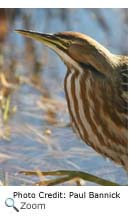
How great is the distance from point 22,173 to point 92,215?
0.99ft

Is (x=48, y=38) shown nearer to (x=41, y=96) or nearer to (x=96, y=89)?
(x=96, y=89)

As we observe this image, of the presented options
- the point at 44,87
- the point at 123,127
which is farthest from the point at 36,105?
the point at 123,127

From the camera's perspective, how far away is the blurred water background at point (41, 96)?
2.70 meters

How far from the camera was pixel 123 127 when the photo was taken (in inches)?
92.2

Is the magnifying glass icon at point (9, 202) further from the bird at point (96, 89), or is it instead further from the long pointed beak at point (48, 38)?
the long pointed beak at point (48, 38)

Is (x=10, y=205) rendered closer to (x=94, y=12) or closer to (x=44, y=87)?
(x=44, y=87)

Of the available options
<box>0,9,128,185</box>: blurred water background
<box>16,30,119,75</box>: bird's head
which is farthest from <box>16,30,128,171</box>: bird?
<box>0,9,128,185</box>: blurred water background

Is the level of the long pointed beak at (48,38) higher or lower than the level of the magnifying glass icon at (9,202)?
higher

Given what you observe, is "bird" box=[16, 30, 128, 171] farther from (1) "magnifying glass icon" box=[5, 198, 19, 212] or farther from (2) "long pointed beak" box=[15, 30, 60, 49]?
(1) "magnifying glass icon" box=[5, 198, 19, 212]

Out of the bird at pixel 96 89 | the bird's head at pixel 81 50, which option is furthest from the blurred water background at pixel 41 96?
the bird's head at pixel 81 50

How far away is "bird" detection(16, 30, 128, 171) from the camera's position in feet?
7.55

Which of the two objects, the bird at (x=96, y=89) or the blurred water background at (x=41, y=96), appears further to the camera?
the blurred water background at (x=41, y=96)

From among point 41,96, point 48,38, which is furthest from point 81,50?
point 41,96

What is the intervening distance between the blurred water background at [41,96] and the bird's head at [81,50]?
1.25 ft
